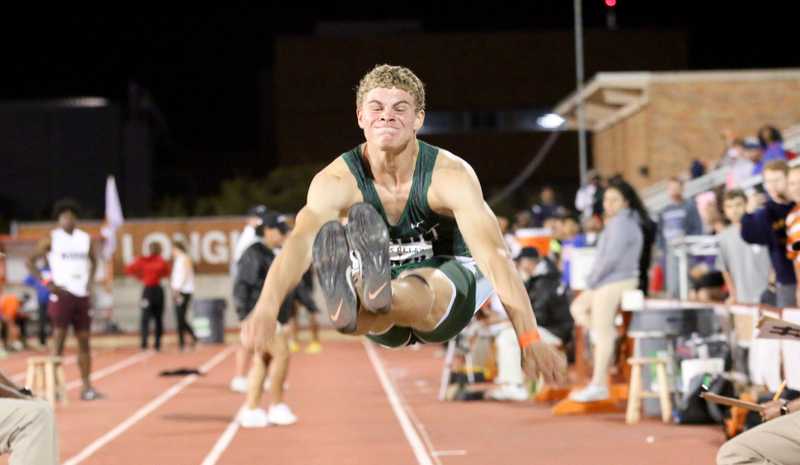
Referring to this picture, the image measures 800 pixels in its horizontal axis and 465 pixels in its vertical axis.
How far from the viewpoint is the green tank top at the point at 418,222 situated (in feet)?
19.6

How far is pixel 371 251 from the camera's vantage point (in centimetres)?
539

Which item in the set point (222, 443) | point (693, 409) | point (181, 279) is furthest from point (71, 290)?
point (181, 279)

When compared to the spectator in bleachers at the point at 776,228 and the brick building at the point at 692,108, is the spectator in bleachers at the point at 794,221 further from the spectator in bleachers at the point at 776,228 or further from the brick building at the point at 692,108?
the brick building at the point at 692,108

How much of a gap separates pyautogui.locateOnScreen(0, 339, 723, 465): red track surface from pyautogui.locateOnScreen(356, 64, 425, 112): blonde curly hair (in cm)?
411

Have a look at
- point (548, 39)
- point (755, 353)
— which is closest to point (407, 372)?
point (755, 353)

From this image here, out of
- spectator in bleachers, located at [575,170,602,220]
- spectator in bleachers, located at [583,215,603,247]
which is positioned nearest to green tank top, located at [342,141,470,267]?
spectator in bleachers, located at [583,215,603,247]

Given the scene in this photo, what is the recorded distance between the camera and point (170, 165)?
183ft

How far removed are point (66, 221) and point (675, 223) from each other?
7.55 m

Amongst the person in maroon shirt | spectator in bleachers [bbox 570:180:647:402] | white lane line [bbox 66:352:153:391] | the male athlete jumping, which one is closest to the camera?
the male athlete jumping

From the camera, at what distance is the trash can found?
2648cm

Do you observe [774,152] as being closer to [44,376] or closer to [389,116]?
[44,376]

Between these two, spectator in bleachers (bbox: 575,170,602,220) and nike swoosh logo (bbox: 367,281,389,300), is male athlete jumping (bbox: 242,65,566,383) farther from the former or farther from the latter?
spectator in bleachers (bbox: 575,170,602,220)

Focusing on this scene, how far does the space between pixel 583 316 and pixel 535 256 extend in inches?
38.5

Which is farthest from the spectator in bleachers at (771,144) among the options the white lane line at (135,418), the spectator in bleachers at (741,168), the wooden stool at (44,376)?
the wooden stool at (44,376)
